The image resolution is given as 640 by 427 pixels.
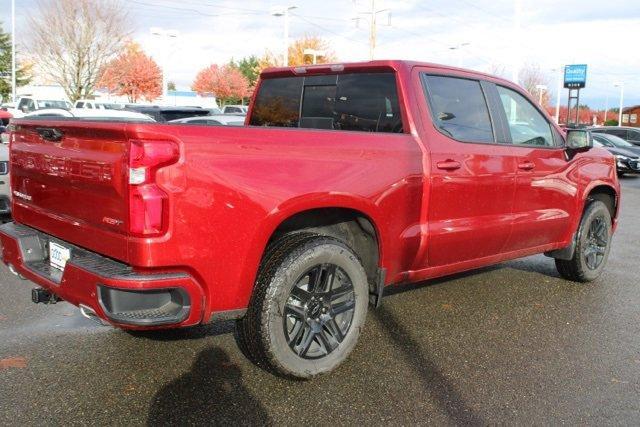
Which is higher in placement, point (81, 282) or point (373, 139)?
point (373, 139)

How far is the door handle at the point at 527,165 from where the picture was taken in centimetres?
480

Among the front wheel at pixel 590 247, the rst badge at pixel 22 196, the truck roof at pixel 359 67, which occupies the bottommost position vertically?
the front wheel at pixel 590 247

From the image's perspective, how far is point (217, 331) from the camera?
4.36 meters

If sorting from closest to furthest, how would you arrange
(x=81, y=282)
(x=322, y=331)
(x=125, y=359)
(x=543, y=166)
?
1. (x=81, y=282)
2. (x=322, y=331)
3. (x=125, y=359)
4. (x=543, y=166)

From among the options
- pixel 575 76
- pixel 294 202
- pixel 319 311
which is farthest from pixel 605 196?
pixel 575 76

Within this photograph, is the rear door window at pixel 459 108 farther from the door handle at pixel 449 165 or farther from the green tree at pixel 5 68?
the green tree at pixel 5 68

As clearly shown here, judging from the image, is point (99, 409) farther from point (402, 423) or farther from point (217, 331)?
point (402, 423)

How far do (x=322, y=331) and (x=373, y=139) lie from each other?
3.94ft

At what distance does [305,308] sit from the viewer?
351 cm

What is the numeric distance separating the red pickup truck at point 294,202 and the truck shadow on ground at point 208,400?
236 millimetres

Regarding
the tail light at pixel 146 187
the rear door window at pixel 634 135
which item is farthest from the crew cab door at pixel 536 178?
the rear door window at pixel 634 135

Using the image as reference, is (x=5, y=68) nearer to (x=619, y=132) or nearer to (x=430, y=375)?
(x=619, y=132)

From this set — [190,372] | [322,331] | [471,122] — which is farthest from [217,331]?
[471,122]

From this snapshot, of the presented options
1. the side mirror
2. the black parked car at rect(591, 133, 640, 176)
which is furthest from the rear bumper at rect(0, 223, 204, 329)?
the black parked car at rect(591, 133, 640, 176)
